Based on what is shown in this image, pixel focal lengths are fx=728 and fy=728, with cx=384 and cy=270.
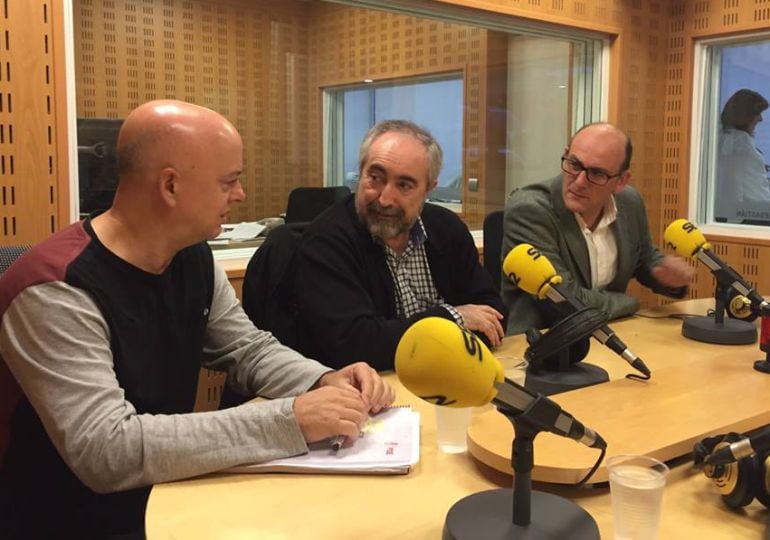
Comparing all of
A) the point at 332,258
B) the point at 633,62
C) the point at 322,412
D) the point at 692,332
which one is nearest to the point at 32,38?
the point at 332,258

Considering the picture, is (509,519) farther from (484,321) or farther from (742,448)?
(484,321)

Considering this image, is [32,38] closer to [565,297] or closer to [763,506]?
[565,297]

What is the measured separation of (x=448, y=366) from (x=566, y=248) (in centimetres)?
174

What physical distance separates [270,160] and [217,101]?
1.38 ft

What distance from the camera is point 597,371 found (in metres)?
1.57

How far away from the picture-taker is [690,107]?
13.9 feet

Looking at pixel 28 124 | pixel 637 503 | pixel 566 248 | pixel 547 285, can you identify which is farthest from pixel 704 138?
pixel 637 503

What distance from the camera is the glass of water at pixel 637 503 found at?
896mm

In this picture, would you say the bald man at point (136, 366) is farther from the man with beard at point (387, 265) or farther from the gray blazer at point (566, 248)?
the gray blazer at point (566, 248)

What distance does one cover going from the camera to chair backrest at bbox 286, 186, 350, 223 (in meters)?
3.54

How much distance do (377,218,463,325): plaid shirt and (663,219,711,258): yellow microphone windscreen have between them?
692mm

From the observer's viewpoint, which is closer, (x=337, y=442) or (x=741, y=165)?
(x=337, y=442)

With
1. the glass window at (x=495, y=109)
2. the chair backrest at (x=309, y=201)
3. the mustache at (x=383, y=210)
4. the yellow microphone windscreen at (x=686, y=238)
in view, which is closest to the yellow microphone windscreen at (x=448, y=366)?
the mustache at (x=383, y=210)

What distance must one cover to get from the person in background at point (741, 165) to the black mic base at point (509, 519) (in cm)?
362
